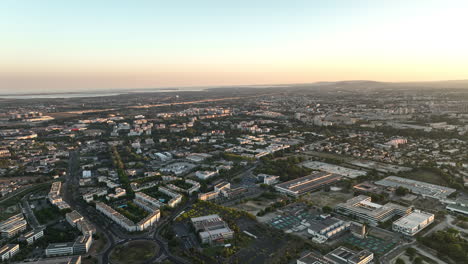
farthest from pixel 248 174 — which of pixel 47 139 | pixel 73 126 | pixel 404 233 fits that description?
pixel 73 126

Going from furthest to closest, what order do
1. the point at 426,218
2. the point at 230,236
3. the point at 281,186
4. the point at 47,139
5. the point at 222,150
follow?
the point at 47,139, the point at 222,150, the point at 281,186, the point at 426,218, the point at 230,236

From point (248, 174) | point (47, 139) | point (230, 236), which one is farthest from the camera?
point (47, 139)

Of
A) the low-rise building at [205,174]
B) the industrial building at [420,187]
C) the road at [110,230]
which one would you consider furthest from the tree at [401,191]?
the road at [110,230]

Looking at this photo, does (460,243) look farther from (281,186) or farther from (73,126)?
(73,126)

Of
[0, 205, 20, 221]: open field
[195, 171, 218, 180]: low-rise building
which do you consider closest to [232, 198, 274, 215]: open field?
[195, 171, 218, 180]: low-rise building

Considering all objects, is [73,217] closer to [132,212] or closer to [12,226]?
[12,226]

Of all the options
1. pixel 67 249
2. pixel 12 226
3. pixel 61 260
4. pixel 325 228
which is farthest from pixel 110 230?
pixel 325 228
